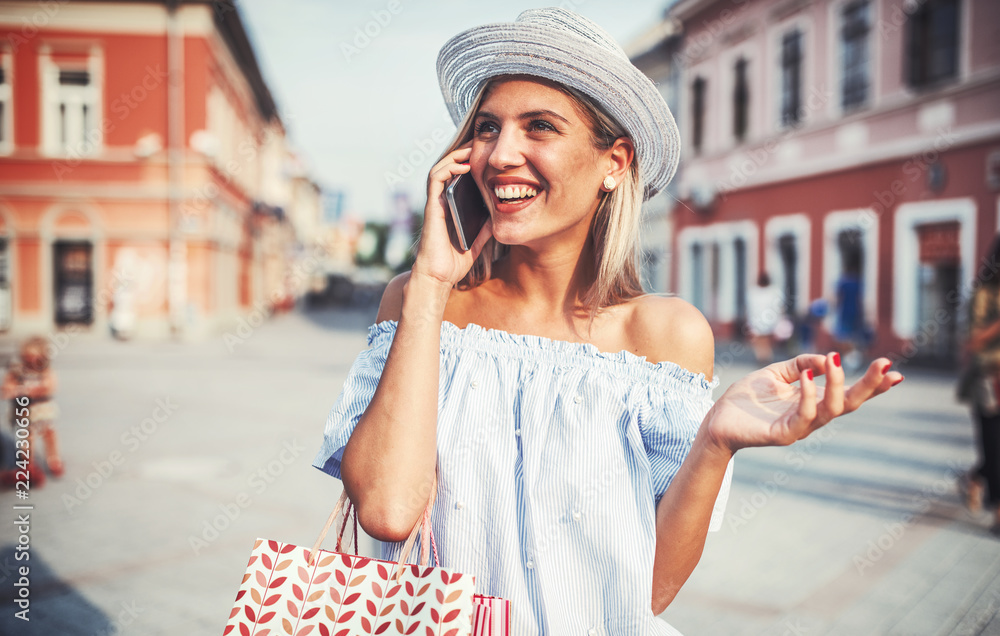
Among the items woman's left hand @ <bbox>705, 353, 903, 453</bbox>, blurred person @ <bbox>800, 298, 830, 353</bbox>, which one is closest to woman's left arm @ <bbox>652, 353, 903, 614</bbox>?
woman's left hand @ <bbox>705, 353, 903, 453</bbox>

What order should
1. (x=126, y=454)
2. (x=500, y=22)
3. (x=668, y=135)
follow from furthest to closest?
(x=126, y=454) < (x=668, y=135) < (x=500, y=22)

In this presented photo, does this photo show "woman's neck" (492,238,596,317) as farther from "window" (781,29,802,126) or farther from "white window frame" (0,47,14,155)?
"white window frame" (0,47,14,155)

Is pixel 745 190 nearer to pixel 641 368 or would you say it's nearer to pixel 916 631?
pixel 916 631

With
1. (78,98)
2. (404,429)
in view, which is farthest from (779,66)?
(404,429)

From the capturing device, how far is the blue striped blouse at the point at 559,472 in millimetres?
1411

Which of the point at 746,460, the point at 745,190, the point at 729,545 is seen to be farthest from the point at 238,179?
the point at 729,545

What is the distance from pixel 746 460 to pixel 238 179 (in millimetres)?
21675

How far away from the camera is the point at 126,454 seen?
6.52m

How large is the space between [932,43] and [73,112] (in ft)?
62.9

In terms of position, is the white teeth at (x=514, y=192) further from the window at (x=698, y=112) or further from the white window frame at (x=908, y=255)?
the window at (x=698, y=112)

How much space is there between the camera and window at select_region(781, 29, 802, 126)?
16375 millimetres

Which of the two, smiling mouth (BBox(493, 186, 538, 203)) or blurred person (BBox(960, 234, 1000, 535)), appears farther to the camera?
blurred person (BBox(960, 234, 1000, 535))

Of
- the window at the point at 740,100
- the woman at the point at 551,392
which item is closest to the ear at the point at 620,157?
the woman at the point at 551,392

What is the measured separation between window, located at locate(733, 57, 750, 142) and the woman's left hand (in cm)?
1851
